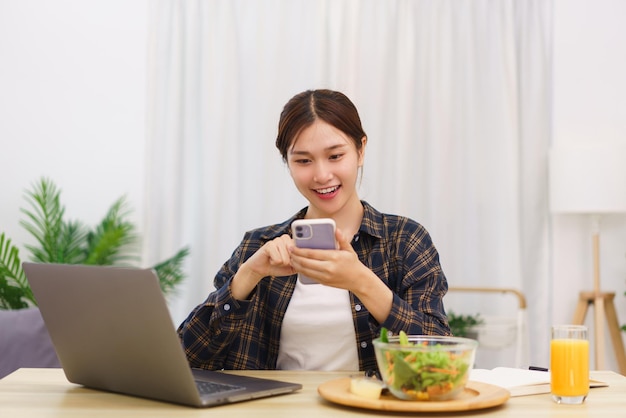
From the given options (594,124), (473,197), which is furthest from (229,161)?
(594,124)

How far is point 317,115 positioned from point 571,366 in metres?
0.96

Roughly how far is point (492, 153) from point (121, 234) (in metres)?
1.90

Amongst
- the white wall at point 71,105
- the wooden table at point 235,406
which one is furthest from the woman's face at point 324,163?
the white wall at point 71,105

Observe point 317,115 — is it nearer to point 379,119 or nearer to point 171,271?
point 171,271

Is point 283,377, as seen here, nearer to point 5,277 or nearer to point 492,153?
point 5,277

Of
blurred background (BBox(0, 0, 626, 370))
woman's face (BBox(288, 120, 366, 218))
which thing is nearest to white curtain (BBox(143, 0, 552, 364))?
blurred background (BBox(0, 0, 626, 370))

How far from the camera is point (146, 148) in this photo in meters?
4.04

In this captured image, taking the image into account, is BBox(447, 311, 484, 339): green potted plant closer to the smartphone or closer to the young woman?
the young woman

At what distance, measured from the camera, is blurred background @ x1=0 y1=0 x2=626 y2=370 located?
4.02 m

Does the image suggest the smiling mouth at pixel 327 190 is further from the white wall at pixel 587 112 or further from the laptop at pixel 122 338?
the white wall at pixel 587 112

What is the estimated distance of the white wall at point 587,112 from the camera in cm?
416

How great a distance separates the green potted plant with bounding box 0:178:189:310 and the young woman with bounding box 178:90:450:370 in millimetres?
1752

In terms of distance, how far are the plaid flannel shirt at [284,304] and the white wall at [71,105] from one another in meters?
2.02

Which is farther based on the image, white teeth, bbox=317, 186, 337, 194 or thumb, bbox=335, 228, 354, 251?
white teeth, bbox=317, 186, 337, 194
